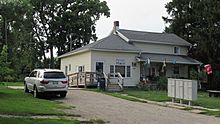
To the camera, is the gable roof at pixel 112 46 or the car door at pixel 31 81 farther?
the gable roof at pixel 112 46

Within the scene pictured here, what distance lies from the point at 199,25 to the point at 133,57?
1256 cm

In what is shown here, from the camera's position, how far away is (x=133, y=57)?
40844mm

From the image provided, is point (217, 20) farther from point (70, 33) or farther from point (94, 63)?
point (70, 33)

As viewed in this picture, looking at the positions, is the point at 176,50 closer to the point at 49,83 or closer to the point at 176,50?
the point at 176,50

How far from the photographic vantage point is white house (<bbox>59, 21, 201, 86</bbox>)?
3938 cm

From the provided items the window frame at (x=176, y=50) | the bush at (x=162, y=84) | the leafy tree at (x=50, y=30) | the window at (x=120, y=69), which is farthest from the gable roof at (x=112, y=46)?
the leafy tree at (x=50, y=30)

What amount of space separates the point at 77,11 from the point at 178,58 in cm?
2482

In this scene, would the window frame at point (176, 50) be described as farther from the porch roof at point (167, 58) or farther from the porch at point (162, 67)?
the porch roof at point (167, 58)

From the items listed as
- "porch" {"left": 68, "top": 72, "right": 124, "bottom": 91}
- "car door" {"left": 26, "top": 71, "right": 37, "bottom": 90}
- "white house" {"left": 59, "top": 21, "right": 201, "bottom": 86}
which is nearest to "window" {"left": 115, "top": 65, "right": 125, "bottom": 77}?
"white house" {"left": 59, "top": 21, "right": 201, "bottom": 86}

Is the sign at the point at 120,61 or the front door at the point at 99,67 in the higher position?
the sign at the point at 120,61

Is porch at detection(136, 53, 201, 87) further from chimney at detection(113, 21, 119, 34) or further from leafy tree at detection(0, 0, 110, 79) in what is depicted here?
leafy tree at detection(0, 0, 110, 79)

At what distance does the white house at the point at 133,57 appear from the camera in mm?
39375

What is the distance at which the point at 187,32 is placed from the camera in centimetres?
5244

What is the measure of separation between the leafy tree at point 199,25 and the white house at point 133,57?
6.69 ft
